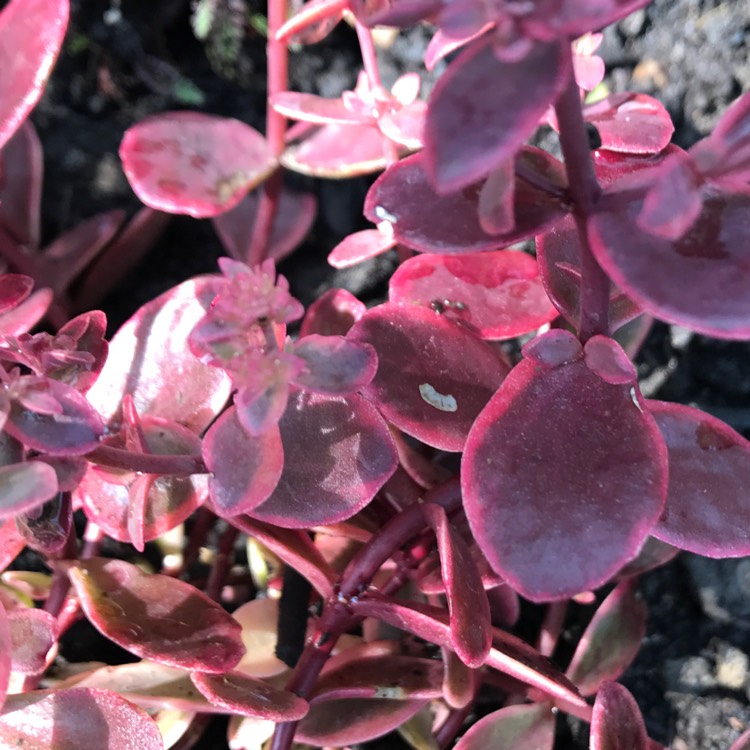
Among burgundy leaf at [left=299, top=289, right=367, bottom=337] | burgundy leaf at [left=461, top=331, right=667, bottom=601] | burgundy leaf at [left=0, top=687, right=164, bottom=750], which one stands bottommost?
burgundy leaf at [left=0, top=687, right=164, bottom=750]

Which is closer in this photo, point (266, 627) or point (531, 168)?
point (531, 168)

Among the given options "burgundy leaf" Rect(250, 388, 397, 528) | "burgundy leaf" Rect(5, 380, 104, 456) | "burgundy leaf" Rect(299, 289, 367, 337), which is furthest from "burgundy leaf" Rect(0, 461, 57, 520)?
"burgundy leaf" Rect(299, 289, 367, 337)

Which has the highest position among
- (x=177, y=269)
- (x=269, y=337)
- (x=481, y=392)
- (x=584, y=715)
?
(x=269, y=337)

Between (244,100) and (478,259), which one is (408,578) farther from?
(244,100)

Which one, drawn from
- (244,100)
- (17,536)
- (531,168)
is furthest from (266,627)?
(244,100)

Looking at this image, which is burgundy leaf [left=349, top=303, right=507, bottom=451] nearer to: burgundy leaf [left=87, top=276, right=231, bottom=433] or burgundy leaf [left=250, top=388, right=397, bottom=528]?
burgundy leaf [left=250, top=388, right=397, bottom=528]

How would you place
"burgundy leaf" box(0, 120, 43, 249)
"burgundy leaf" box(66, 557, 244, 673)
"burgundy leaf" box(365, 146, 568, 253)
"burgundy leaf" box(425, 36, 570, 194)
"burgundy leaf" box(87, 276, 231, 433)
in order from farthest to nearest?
"burgundy leaf" box(0, 120, 43, 249), "burgundy leaf" box(87, 276, 231, 433), "burgundy leaf" box(66, 557, 244, 673), "burgundy leaf" box(365, 146, 568, 253), "burgundy leaf" box(425, 36, 570, 194)

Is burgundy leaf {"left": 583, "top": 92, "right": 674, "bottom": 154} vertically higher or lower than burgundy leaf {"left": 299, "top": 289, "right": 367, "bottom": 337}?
higher
